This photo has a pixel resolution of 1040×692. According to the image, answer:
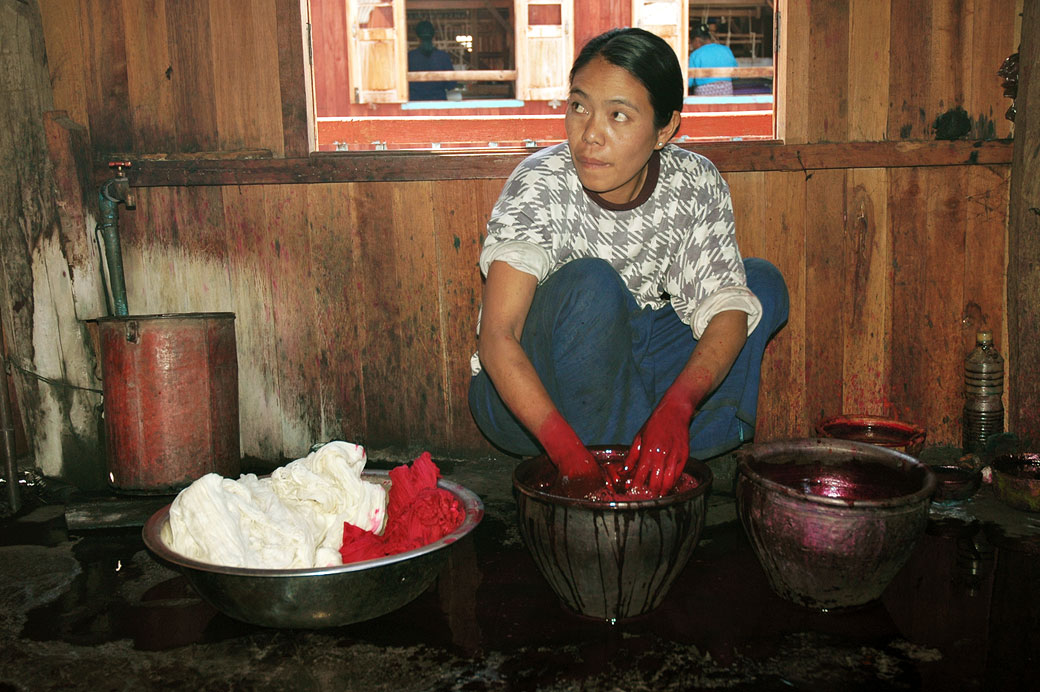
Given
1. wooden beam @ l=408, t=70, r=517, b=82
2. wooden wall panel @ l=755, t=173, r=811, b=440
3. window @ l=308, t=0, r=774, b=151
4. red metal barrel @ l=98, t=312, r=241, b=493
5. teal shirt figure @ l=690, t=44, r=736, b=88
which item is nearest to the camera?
red metal barrel @ l=98, t=312, r=241, b=493

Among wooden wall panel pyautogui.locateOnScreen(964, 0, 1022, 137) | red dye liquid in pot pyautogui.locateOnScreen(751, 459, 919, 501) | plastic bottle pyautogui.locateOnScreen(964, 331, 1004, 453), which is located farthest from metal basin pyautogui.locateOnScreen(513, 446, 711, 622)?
wooden wall panel pyautogui.locateOnScreen(964, 0, 1022, 137)

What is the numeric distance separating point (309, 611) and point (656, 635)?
31.5 inches

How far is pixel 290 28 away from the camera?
312 centimetres

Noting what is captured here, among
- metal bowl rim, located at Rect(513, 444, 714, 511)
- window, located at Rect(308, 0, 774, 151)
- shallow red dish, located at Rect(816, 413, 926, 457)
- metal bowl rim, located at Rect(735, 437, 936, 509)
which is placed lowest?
shallow red dish, located at Rect(816, 413, 926, 457)

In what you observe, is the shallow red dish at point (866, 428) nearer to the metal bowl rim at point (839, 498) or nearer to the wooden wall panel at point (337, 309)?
the metal bowl rim at point (839, 498)

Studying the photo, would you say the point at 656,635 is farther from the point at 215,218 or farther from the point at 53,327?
the point at 53,327

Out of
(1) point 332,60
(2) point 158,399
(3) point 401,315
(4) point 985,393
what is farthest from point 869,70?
(1) point 332,60

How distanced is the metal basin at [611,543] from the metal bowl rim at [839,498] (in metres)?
0.15

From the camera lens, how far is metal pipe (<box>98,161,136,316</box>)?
3.07 m

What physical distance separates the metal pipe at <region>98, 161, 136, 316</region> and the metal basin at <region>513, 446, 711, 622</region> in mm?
2169

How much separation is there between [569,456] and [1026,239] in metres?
2.40

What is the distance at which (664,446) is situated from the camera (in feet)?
5.82

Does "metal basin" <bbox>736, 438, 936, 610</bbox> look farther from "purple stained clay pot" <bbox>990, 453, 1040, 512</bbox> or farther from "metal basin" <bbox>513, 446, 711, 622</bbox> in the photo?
"purple stained clay pot" <bbox>990, 453, 1040, 512</bbox>

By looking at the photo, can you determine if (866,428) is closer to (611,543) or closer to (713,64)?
(611,543)
